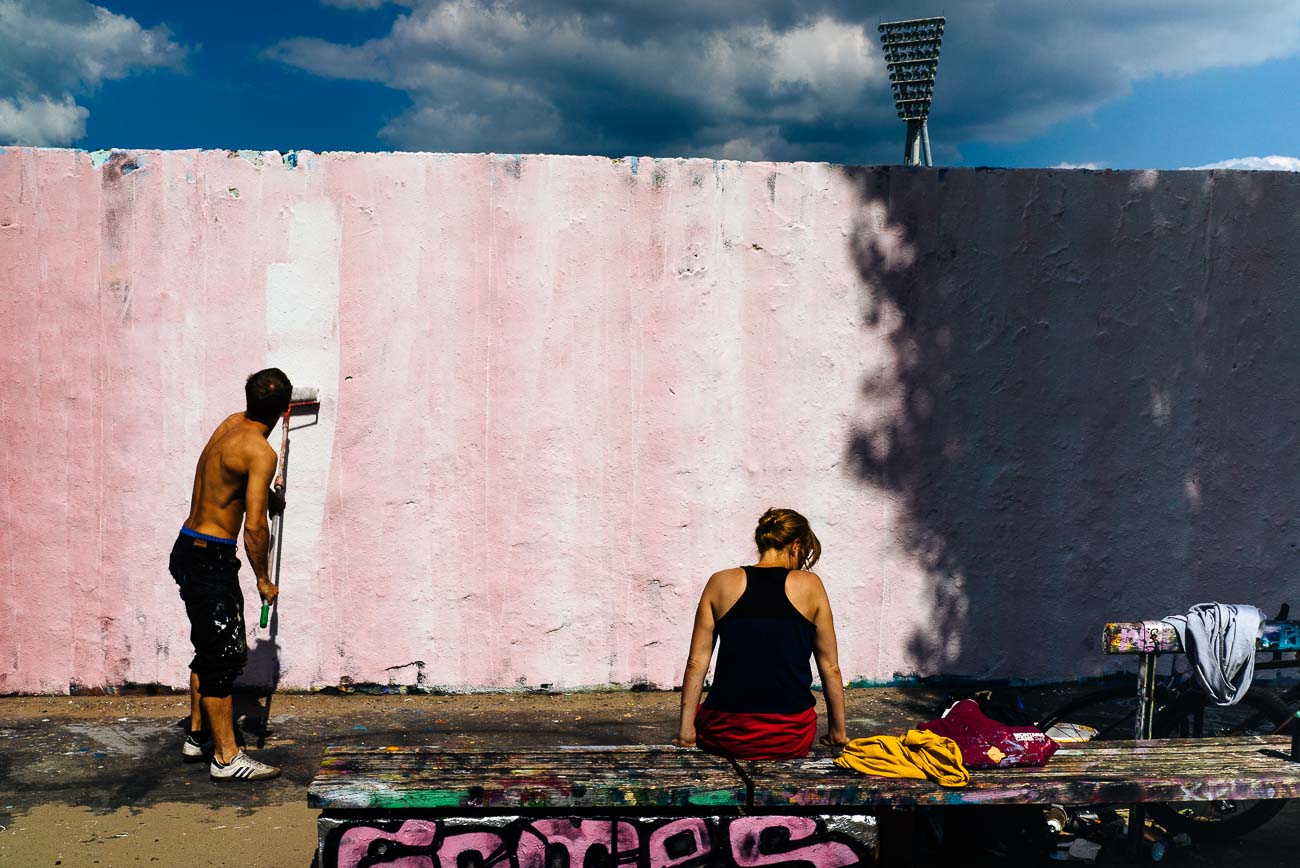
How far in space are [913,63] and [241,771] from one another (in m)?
10.4

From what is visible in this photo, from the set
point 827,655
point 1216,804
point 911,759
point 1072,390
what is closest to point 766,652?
point 827,655

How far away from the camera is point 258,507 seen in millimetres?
4402

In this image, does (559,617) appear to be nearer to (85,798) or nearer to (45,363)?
(85,798)

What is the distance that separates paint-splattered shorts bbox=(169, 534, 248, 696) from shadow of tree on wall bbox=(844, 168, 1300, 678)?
317 centimetres

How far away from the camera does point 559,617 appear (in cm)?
574

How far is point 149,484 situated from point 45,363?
0.79 meters

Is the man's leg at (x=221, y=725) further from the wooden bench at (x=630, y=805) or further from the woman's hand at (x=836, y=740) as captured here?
the woman's hand at (x=836, y=740)

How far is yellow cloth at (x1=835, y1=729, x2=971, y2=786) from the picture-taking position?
10.7 ft

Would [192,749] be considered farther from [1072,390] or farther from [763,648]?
[1072,390]

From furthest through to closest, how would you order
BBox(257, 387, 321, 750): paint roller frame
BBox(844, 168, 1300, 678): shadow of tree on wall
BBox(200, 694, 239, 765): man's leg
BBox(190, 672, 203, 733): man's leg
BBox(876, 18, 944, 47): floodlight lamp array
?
1. BBox(876, 18, 944, 47): floodlight lamp array
2. BBox(844, 168, 1300, 678): shadow of tree on wall
3. BBox(257, 387, 321, 750): paint roller frame
4. BBox(190, 672, 203, 733): man's leg
5. BBox(200, 694, 239, 765): man's leg

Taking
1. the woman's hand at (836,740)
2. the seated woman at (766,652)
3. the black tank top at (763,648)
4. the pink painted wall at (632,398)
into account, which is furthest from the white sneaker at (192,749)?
the woman's hand at (836,740)

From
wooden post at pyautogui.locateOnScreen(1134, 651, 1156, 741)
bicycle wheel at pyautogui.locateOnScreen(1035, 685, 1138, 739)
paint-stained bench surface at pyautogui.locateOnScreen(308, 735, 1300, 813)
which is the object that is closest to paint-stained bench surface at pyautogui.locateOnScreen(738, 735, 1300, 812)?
paint-stained bench surface at pyautogui.locateOnScreen(308, 735, 1300, 813)

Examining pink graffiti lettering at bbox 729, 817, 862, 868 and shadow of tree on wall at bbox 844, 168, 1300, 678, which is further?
shadow of tree on wall at bbox 844, 168, 1300, 678

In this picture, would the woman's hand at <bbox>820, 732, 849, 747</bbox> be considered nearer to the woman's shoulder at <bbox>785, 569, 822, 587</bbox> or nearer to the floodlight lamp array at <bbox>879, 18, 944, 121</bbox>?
the woman's shoulder at <bbox>785, 569, 822, 587</bbox>
